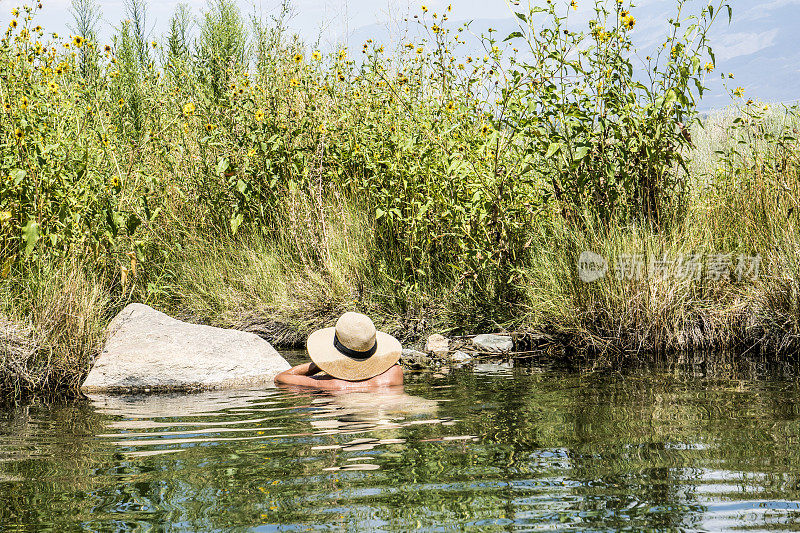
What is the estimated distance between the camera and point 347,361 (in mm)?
5906

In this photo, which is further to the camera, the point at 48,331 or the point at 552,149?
the point at 552,149

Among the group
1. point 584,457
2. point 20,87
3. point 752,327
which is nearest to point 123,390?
point 20,87

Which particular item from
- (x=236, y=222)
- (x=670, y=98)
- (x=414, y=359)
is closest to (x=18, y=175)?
(x=236, y=222)

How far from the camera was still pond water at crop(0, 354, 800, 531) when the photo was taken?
3.08 meters

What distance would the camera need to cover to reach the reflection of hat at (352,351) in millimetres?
5793

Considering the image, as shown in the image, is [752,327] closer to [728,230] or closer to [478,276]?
[728,230]

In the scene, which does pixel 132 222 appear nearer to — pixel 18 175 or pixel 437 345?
pixel 18 175

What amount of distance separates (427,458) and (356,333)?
1.96 m

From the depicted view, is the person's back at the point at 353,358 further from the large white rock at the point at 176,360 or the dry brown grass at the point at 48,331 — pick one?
the dry brown grass at the point at 48,331

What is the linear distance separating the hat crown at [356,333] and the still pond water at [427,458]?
1.24 feet

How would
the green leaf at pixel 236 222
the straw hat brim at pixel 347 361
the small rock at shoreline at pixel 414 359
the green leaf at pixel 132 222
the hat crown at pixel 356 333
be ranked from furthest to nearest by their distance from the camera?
the green leaf at pixel 236 222 → the green leaf at pixel 132 222 → the small rock at shoreline at pixel 414 359 → the straw hat brim at pixel 347 361 → the hat crown at pixel 356 333

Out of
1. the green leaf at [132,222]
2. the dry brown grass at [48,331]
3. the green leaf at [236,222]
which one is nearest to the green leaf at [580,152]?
the green leaf at [236,222]

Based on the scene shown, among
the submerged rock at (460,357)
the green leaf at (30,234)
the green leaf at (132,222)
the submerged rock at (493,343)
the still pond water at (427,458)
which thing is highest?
the green leaf at (132,222)

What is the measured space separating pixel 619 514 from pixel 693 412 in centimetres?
206
